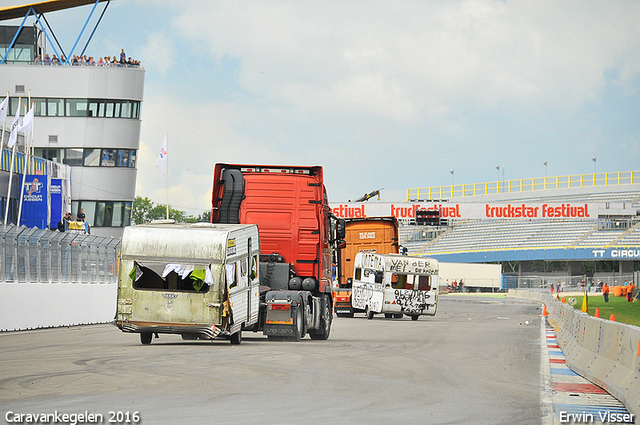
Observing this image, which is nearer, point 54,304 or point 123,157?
point 54,304

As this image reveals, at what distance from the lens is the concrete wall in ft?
75.7

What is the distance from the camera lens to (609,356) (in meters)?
11.5

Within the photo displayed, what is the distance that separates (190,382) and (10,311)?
1383 cm

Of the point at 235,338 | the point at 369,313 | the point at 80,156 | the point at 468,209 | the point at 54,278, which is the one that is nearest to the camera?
the point at 235,338

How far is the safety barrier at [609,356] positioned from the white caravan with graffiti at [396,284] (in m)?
16.7

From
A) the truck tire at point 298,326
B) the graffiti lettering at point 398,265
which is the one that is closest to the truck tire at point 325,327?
the truck tire at point 298,326

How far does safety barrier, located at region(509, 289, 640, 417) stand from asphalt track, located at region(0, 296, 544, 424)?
778 mm

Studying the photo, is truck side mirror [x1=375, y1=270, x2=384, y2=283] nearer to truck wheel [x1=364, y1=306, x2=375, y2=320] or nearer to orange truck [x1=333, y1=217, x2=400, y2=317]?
orange truck [x1=333, y1=217, x2=400, y2=317]

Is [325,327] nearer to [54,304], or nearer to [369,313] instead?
[54,304]

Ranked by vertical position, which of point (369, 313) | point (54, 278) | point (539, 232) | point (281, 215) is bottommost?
point (369, 313)

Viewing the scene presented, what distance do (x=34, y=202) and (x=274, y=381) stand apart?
128 ft

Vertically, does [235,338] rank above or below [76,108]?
below

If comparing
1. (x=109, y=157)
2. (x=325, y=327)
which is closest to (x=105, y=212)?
(x=109, y=157)

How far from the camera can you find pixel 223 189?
1972 cm
